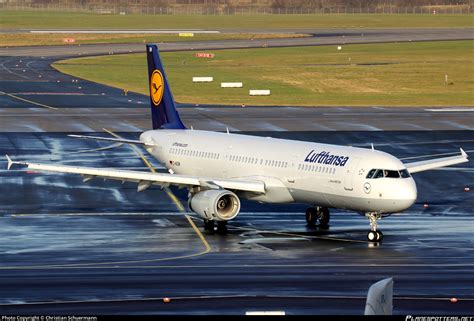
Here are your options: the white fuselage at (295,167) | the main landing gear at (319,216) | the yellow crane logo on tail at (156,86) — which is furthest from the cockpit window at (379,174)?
the yellow crane logo on tail at (156,86)

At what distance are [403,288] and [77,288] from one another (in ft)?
37.9

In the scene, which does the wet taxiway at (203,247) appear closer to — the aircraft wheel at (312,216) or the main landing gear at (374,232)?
the main landing gear at (374,232)

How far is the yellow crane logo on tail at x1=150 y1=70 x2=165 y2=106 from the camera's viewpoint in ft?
221

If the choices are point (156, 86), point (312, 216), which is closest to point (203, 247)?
point (312, 216)

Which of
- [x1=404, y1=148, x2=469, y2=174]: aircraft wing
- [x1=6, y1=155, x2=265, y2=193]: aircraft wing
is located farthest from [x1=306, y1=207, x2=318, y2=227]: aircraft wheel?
[x1=404, y1=148, x2=469, y2=174]: aircraft wing

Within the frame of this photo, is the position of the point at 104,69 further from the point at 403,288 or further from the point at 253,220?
the point at 403,288

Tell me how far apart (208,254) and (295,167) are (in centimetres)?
747

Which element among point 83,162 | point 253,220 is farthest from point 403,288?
point 83,162

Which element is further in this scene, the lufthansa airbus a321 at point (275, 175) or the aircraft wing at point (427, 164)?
the aircraft wing at point (427, 164)

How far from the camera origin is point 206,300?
40750 mm

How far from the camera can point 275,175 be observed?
5738cm

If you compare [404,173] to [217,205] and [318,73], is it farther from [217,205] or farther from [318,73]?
[318,73]

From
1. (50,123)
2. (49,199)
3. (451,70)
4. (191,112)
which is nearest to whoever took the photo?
(49,199)

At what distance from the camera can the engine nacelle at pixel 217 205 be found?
5456 cm
